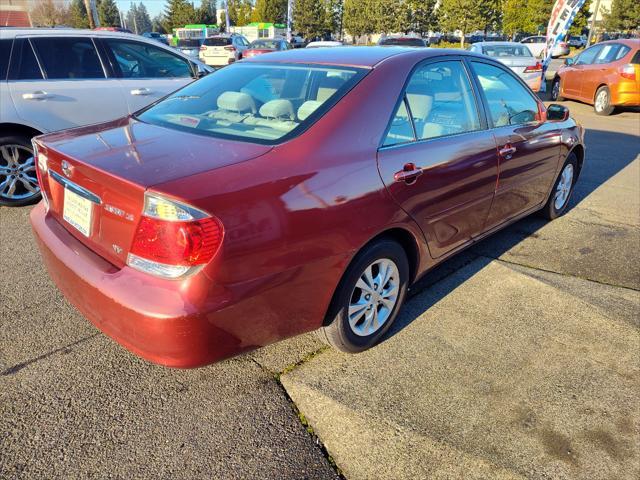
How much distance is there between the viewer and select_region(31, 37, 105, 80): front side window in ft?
16.6

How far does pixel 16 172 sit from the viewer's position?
489 cm

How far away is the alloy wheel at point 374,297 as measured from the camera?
106 inches

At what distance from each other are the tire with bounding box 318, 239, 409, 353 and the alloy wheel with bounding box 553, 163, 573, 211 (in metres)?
2.78

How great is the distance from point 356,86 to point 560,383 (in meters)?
1.93

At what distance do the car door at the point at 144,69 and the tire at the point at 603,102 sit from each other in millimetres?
10113

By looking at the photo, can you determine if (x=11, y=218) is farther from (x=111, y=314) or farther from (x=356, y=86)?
(x=356, y=86)

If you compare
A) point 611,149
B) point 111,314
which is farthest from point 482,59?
point 611,149

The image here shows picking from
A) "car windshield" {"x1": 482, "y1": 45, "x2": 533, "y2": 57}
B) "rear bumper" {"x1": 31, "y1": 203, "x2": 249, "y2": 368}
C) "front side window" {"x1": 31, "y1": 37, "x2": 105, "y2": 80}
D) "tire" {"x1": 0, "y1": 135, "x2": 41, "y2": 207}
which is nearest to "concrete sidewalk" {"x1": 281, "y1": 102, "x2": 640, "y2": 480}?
"rear bumper" {"x1": 31, "y1": 203, "x2": 249, "y2": 368}

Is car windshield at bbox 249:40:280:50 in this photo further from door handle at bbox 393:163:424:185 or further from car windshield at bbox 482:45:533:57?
door handle at bbox 393:163:424:185

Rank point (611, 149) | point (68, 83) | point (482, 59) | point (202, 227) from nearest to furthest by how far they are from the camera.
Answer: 1. point (202, 227)
2. point (482, 59)
3. point (68, 83)
4. point (611, 149)

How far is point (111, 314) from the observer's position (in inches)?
83.0

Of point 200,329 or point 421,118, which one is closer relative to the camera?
point 200,329

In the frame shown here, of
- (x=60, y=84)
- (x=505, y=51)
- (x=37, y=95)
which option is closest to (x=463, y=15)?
(x=505, y=51)

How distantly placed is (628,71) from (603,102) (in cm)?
101
